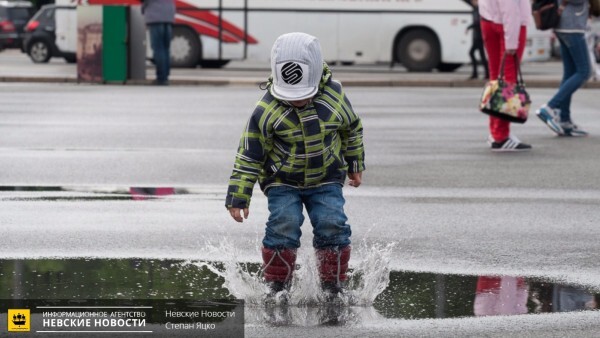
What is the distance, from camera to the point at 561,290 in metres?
6.38

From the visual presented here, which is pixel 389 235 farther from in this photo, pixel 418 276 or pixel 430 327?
pixel 430 327

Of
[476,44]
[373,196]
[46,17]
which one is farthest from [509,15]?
[46,17]

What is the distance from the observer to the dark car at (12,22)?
4484 cm

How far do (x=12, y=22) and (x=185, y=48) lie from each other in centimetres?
1800

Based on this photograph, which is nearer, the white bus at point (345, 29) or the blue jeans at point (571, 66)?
the blue jeans at point (571, 66)

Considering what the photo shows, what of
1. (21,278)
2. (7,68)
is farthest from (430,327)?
(7,68)

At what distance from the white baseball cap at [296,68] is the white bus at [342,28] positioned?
2228 cm

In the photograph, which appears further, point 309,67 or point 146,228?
point 146,228

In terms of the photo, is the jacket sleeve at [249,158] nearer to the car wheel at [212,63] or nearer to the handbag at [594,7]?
the handbag at [594,7]

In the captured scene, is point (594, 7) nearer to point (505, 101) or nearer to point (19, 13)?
point (505, 101)

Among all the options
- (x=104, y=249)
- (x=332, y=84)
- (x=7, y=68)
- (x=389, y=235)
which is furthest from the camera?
(x=7, y=68)

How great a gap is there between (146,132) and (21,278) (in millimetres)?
7597

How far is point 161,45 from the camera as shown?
21.5 m

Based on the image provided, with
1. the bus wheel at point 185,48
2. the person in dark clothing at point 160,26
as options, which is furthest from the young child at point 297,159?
the bus wheel at point 185,48
